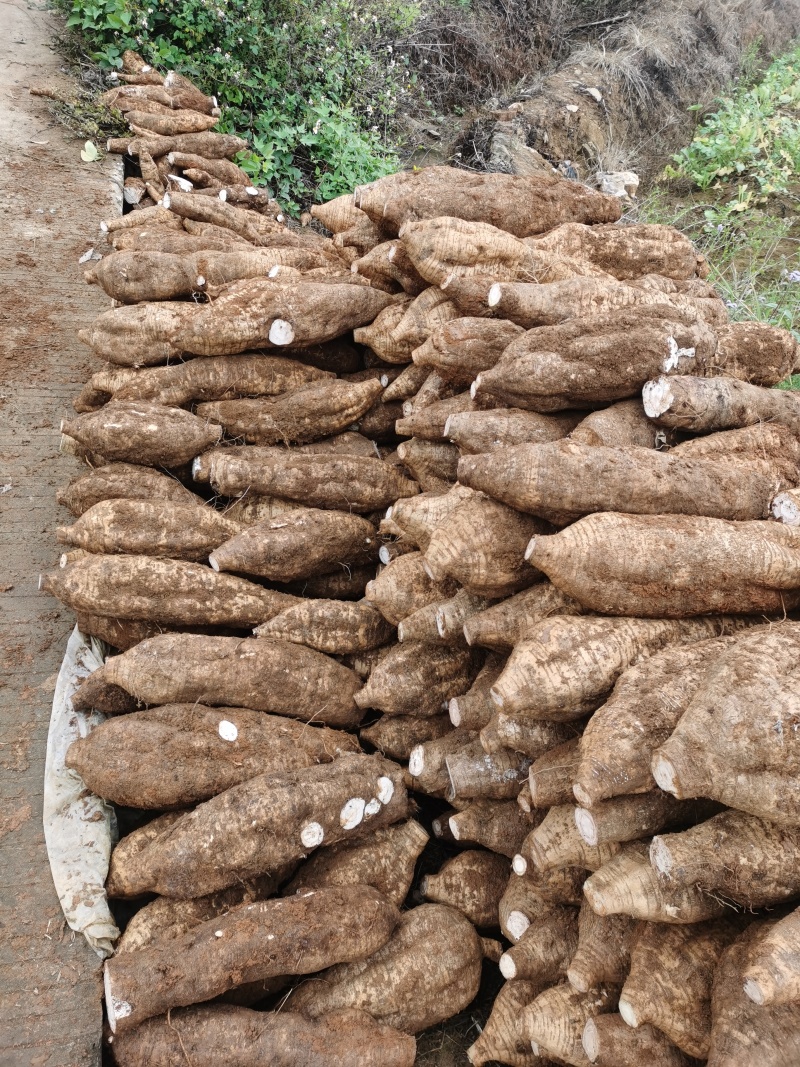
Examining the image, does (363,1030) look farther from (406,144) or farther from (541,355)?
(406,144)

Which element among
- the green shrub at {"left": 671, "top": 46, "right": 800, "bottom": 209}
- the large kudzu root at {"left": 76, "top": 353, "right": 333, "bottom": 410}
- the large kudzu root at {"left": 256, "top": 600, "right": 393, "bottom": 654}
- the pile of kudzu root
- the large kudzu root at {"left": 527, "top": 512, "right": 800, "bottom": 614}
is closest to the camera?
the pile of kudzu root

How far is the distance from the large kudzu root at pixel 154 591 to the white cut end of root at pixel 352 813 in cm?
106

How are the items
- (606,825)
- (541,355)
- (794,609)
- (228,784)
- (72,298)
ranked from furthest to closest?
(72,298)
(541,355)
(228,784)
(794,609)
(606,825)

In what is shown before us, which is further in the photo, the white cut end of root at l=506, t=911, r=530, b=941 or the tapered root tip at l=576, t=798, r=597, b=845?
the white cut end of root at l=506, t=911, r=530, b=941

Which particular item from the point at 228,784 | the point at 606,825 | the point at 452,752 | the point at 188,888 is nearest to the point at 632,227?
the point at 452,752

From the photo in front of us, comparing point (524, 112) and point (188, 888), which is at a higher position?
point (524, 112)

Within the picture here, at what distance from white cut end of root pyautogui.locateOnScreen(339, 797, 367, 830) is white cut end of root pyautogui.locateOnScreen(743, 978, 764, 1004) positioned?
1600mm

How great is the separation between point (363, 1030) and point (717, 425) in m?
2.91

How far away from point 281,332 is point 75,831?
2752 mm

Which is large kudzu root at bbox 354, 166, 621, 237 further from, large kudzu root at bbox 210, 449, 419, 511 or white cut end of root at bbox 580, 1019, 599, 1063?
white cut end of root at bbox 580, 1019, 599, 1063

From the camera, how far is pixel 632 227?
4570mm

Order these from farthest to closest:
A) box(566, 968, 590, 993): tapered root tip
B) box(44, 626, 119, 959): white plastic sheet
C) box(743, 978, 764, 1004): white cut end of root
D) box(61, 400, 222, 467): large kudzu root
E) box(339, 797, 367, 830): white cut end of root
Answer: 1. box(61, 400, 222, 467): large kudzu root
2. box(339, 797, 367, 830): white cut end of root
3. box(44, 626, 119, 959): white plastic sheet
4. box(566, 968, 590, 993): tapered root tip
5. box(743, 978, 764, 1004): white cut end of root

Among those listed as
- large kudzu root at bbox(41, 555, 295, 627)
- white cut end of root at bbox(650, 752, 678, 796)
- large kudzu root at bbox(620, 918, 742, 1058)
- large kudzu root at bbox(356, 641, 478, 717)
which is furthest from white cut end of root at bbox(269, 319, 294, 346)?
large kudzu root at bbox(620, 918, 742, 1058)

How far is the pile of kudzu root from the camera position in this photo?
212 cm
